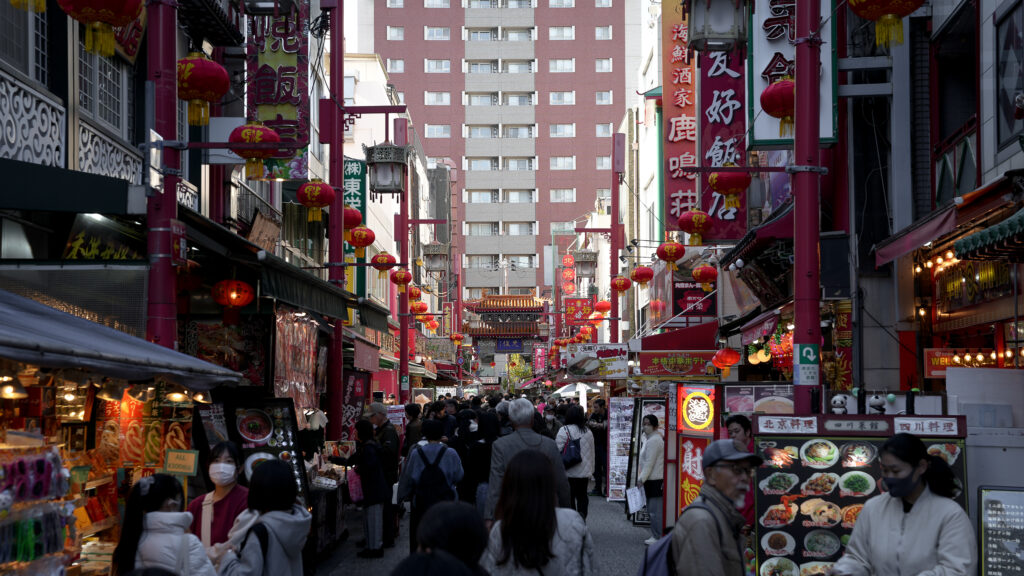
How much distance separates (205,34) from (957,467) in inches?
559

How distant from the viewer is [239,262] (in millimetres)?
12797

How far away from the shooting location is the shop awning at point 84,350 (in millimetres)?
5801

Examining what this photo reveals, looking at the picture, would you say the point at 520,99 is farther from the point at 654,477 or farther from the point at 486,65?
the point at 654,477

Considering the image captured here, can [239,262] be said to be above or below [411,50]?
below

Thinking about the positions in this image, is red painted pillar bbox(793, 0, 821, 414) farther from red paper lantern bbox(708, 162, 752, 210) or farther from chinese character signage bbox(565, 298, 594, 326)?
chinese character signage bbox(565, 298, 594, 326)

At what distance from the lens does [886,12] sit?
32.1 feet

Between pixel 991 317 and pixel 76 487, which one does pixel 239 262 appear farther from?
pixel 991 317

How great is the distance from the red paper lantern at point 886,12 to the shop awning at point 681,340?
14.1 m

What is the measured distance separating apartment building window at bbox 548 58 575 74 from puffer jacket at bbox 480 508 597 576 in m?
94.9

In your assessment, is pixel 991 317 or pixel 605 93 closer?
pixel 991 317

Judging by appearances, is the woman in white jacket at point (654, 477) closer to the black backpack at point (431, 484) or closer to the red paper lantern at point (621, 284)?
the black backpack at point (431, 484)

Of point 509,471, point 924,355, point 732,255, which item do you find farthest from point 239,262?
point 732,255

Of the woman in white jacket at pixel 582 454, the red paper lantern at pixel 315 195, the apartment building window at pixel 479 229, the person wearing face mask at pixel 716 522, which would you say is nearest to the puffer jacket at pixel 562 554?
the person wearing face mask at pixel 716 522

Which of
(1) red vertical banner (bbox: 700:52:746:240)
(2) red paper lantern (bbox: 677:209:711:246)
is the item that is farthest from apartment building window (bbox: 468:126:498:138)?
(2) red paper lantern (bbox: 677:209:711:246)
